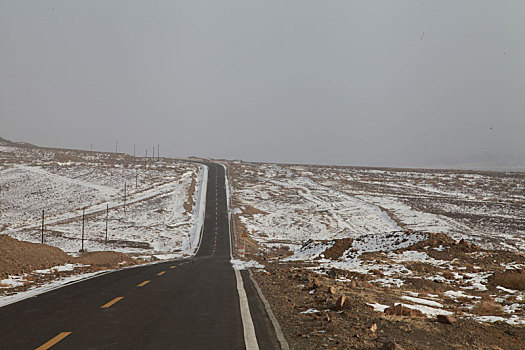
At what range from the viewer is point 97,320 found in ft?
25.7

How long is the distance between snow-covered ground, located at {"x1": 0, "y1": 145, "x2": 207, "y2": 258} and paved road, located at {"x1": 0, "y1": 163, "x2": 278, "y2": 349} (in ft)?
113

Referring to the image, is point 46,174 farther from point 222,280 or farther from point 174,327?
point 174,327

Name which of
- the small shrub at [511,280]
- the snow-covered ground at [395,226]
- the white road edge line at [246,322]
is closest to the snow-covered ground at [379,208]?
the snow-covered ground at [395,226]

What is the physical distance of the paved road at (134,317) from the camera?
6391mm

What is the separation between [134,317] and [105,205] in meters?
76.3

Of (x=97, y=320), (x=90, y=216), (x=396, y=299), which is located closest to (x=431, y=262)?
(x=396, y=299)

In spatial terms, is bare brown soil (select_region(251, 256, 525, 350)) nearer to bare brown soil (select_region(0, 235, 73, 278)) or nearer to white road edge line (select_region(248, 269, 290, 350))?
white road edge line (select_region(248, 269, 290, 350))

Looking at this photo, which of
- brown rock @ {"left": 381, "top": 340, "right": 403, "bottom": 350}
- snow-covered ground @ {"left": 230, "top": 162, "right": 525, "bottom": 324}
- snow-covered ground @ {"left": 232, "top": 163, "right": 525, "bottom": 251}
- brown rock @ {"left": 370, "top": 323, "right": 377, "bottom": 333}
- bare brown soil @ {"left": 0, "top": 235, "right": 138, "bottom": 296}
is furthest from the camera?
snow-covered ground @ {"left": 232, "top": 163, "right": 525, "bottom": 251}

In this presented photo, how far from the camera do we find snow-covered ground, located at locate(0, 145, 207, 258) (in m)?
54.8

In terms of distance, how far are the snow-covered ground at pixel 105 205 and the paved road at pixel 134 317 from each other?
34306 millimetres

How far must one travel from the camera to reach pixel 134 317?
813 centimetres

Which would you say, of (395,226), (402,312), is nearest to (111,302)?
(402,312)

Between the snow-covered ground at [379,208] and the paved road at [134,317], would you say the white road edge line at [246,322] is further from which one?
the snow-covered ground at [379,208]

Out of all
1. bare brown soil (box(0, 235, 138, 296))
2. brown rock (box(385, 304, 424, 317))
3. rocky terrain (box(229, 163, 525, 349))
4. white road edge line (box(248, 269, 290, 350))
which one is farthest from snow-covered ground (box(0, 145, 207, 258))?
brown rock (box(385, 304, 424, 317))
